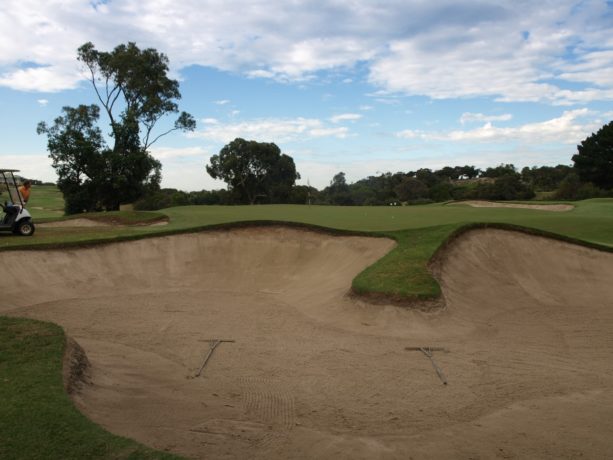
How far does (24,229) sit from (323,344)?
14238 mm

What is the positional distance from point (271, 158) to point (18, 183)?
194 ft

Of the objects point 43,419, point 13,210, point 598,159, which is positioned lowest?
point 43,419

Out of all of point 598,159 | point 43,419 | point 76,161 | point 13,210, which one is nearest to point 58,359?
point 43,419

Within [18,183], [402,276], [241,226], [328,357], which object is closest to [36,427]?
[328,357]

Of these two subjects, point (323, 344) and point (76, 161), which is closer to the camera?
point (323, 344)

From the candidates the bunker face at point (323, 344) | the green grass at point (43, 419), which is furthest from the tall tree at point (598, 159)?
the green grass at point (43, 419)

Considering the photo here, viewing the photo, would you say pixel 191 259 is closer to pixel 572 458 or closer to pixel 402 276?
pixel 402 276

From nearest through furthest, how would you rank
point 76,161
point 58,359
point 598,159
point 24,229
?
point 58,359 → point 24,229 → point 76,161 → point 598,159

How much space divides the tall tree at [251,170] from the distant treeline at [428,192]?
95 centimetres

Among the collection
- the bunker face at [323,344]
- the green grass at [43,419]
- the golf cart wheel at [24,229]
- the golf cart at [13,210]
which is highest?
the golf cart at [13,210]

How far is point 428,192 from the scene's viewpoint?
→ 8750cm

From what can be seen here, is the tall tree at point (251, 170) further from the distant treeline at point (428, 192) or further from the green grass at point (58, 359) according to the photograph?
the green grass at point (58, 359)

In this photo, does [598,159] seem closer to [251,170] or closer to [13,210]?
[251,170]

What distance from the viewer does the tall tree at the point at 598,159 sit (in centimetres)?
6912
